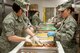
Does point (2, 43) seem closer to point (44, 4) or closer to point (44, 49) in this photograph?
point (44, 49)

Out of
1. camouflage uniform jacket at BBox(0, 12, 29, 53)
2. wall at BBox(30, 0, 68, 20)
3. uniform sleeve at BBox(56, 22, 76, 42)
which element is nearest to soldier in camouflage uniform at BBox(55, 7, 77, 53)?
uniform sleeve at BBox(56, 22, 76, 42)

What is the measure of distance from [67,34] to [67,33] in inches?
0.8

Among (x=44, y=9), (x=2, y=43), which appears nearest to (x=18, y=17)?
(x=2, y=43)

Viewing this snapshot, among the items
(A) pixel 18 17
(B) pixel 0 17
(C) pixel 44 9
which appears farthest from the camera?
(C) pixel 44 9

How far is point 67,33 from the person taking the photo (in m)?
3.48

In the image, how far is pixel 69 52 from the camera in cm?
360

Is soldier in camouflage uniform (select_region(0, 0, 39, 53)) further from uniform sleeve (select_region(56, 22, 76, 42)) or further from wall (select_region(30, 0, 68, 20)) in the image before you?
wall (select_region(30, 0, 68, 20))

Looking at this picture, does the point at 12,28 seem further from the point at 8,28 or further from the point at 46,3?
the point at 46,3

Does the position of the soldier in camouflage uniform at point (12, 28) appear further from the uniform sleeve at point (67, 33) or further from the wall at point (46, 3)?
the wall at point (46, 3)

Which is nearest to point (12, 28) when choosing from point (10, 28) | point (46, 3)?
point (10, 28)

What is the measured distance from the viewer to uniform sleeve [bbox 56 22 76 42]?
137 inches

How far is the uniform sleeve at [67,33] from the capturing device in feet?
11.4

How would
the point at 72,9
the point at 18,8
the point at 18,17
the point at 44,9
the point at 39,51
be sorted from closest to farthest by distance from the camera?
1. the point at 39,51
2. the point at 18,8
3. the point at 18,17
4. the point at 72,9
5. the point at 44,9

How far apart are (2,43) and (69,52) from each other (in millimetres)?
1327
